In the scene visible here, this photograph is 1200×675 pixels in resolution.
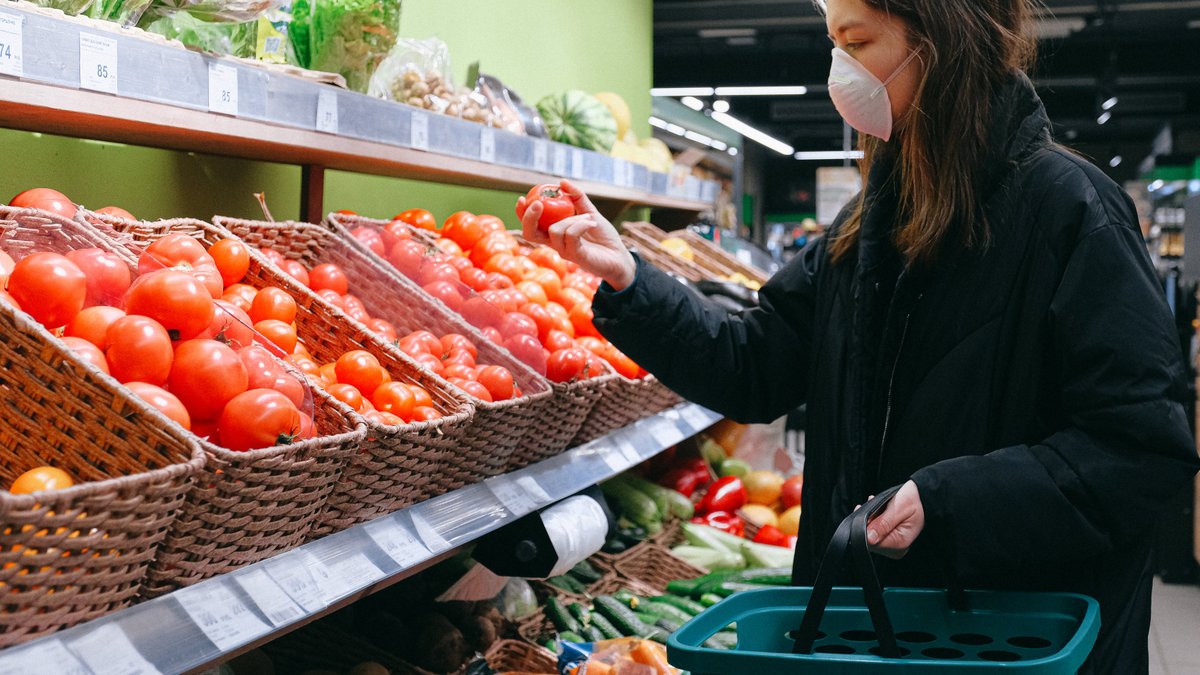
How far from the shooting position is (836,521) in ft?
5.05

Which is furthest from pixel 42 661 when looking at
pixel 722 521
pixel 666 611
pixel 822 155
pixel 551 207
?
pixel 822 155

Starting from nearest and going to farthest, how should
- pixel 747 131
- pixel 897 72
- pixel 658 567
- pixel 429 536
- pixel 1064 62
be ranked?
1. pixel 897 72
2. pixel 429 536
3. pixel 658 567
4. pixel 1064 62
5. pixel 747 131

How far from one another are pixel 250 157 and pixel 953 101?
1.65 metres

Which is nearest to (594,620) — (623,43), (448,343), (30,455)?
(448,343)

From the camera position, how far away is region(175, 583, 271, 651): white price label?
3.75 ft

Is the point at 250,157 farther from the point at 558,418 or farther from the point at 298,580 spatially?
the point at 298,580

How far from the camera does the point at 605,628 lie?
8.39 ft

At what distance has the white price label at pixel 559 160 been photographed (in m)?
2.87

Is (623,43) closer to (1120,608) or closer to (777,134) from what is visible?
(1120,608)

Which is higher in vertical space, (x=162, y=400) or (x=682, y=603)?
(x=162, y=400)

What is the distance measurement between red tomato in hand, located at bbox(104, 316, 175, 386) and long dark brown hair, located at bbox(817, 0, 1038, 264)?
1014 millimetres

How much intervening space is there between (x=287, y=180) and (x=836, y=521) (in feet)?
5.79


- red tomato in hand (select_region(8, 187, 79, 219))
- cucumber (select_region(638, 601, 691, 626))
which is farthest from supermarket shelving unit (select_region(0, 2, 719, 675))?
cucumber (select_region(638, 601, 691, 626))

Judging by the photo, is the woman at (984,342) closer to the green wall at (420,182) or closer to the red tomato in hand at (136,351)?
the red tomato in hand at (136,351)
